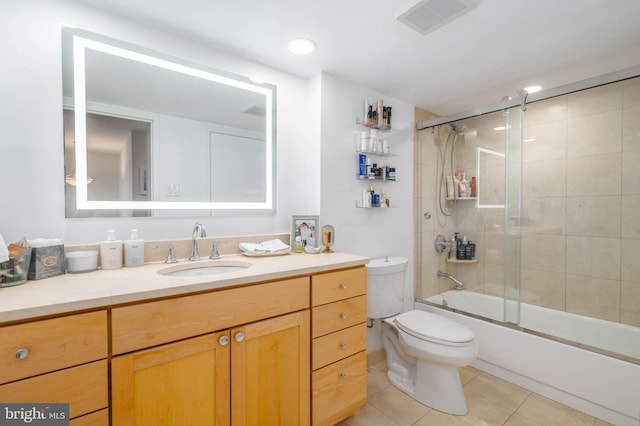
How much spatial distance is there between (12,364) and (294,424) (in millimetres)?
1043

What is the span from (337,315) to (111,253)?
1.09 metres

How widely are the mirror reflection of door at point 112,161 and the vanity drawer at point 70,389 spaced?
0.74 m

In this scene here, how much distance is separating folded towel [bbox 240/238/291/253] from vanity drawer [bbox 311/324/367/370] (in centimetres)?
55

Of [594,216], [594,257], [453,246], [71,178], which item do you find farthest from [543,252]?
[71,178]

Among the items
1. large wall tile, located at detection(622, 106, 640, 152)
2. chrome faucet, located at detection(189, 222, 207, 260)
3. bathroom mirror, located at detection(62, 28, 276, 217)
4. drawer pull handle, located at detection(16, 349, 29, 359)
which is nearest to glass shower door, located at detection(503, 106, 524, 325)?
large wall tile, located at detection(622, 106, 640, 152)

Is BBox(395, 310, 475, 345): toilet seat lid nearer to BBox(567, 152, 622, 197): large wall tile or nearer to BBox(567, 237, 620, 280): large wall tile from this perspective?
BBox(567, 237, 620, 280): large wall tile

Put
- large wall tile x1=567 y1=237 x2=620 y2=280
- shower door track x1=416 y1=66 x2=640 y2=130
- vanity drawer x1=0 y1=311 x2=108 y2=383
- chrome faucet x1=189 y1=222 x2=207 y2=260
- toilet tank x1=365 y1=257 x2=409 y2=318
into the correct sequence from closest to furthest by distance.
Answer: vanity drawer x1=0 y1=311 x2=108 y2=383, chrome faucet x1=189 y1=222 x2=207 y2=260, shower door track x1=416 y1=66 x2=640 y2=130, toilet tank x1=365 y1=257 x2=409 y2=318, large wall tile x1=567 y1=237 x2=620 y2=280

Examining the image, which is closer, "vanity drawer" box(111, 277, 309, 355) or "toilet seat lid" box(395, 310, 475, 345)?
"vanity drawer" box(111, 277, 309, 355)

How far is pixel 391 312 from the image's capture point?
1.98m

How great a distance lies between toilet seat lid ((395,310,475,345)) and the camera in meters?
1.62

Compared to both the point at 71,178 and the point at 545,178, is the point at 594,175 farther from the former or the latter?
the point at 71,178

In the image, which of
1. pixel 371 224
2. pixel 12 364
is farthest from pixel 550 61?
pixel 12 364

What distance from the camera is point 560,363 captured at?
5.69ft

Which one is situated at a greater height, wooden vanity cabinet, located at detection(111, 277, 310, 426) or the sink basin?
the sink basin
